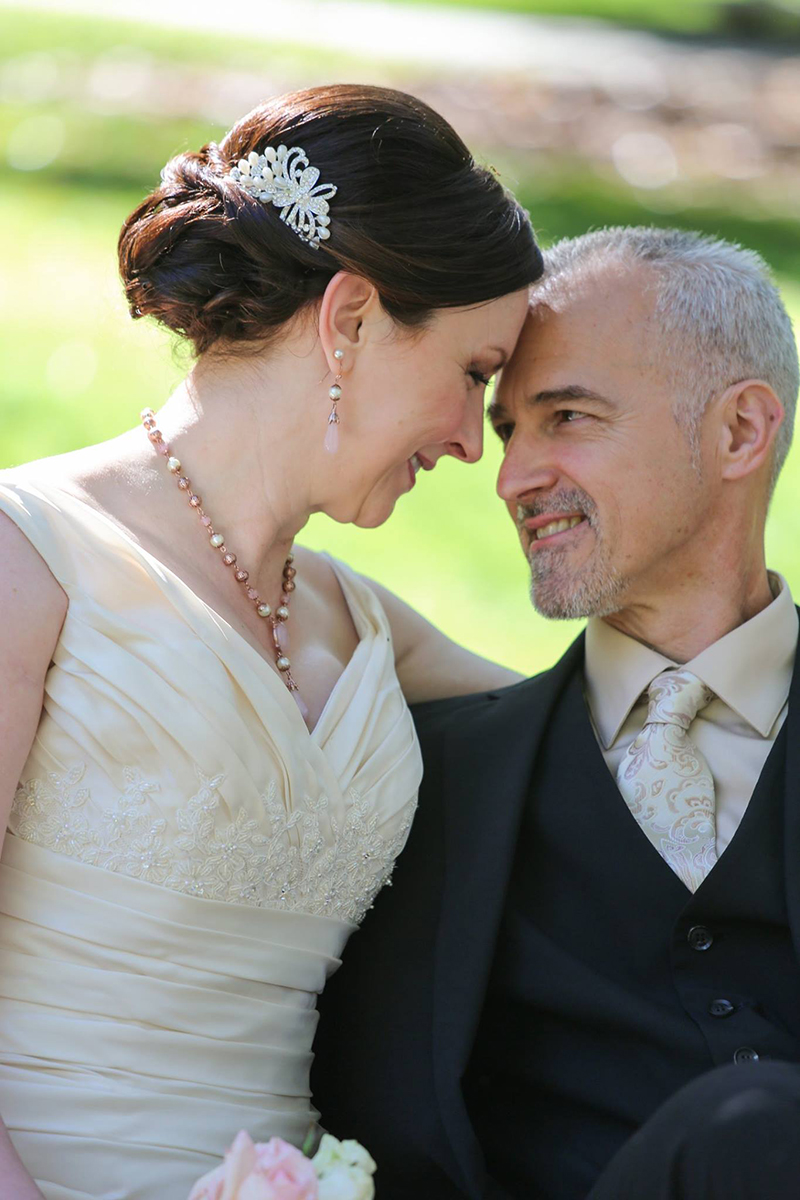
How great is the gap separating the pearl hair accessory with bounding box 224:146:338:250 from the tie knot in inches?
42.9

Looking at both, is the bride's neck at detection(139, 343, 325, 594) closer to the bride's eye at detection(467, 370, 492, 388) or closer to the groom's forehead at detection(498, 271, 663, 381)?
the bride's eye at detection(467, 370, 492, 388)

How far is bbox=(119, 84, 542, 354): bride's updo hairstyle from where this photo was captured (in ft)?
7.85

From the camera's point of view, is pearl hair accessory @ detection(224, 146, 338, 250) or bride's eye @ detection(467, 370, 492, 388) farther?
bride's eye @ detection(467, 370, 492, 388)

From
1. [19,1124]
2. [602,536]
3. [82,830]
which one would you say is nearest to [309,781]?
[82,830]

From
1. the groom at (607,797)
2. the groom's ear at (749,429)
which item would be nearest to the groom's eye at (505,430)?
the groom at (607,797)

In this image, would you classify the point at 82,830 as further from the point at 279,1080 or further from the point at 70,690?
the point at 279,1080

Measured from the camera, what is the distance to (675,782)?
258 centimetres

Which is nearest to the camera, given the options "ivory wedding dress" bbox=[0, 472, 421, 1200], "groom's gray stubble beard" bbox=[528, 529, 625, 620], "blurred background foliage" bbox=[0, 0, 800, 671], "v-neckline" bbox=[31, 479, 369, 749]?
"ivory wedding dress" bbox=[0, 472, 421, 1200]

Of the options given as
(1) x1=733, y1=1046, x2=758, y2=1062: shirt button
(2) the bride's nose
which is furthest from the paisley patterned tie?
(2) the bride's nose

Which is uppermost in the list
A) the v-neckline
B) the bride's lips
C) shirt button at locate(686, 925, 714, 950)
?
the bride's lips

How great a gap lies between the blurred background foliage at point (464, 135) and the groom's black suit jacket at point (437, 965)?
3179mm

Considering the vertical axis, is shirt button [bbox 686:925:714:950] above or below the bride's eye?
below

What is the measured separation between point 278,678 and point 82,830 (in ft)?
1.36

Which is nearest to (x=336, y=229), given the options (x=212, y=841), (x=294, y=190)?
(x=294, y=190)
